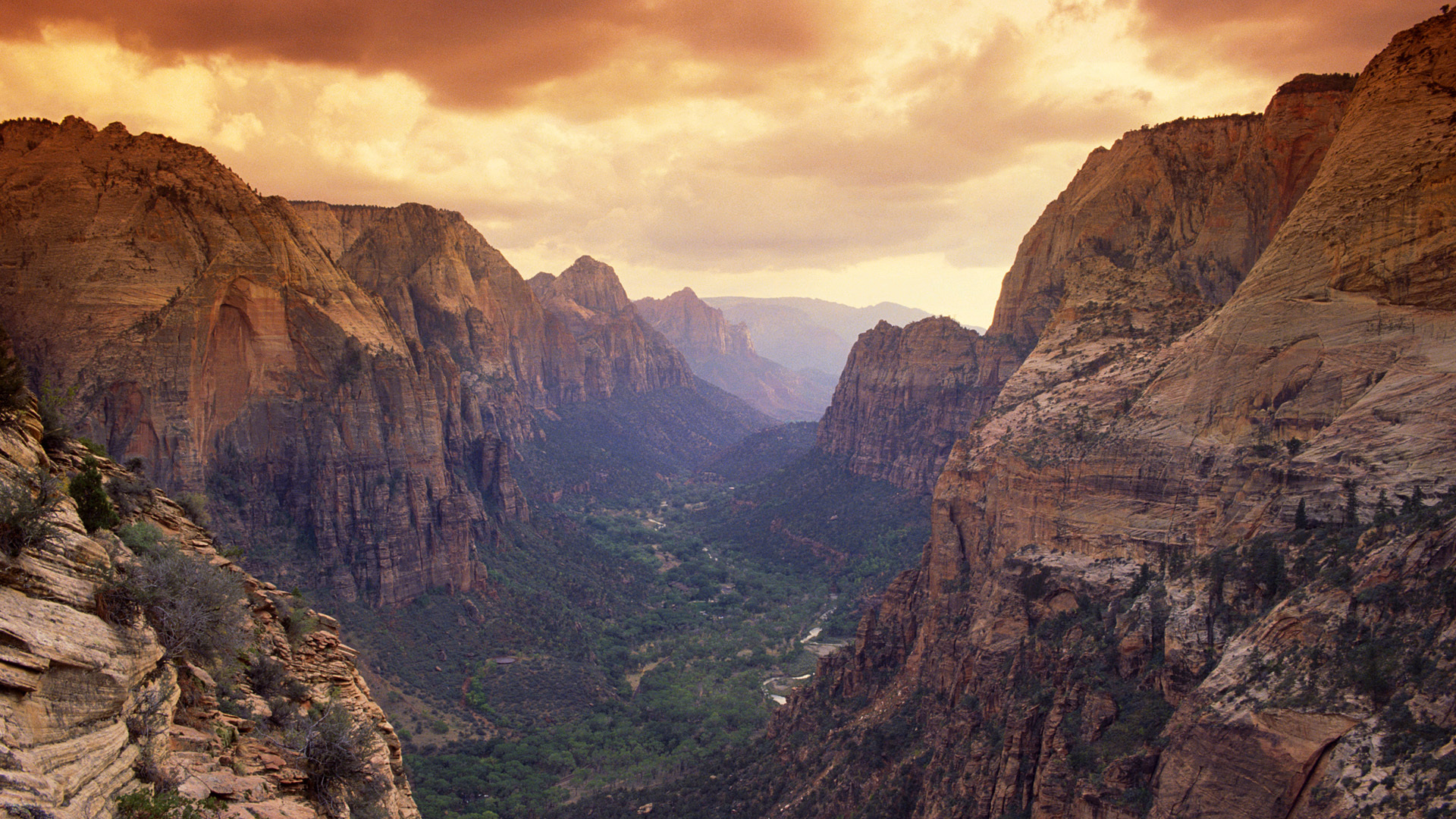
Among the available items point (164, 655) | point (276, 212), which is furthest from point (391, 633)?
point (164, 655)

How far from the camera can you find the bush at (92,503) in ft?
60.3

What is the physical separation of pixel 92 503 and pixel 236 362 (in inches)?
1722

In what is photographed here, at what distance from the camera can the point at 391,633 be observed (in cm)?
6381

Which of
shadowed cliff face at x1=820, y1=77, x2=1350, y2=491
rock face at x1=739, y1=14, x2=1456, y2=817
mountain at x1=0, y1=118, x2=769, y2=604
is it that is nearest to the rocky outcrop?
shadowed cliff face at x1=820, y1=77, x2=1350, y2=491

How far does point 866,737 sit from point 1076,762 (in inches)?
609

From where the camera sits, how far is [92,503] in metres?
18.8

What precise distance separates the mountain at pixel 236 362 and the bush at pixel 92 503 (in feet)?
83.5

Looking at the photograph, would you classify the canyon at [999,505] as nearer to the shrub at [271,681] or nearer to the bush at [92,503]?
the shrub at [271,681]

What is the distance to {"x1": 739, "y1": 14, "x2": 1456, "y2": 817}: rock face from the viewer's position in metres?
21.7

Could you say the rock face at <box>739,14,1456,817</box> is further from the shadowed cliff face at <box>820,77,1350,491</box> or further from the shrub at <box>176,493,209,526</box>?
the shrub at <box>176,493,209,526</box>

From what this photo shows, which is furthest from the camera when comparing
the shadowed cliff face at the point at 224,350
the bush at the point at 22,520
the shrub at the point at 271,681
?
the shadowed cliff face at the point at 224,350

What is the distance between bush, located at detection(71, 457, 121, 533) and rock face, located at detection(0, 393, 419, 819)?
562 mm

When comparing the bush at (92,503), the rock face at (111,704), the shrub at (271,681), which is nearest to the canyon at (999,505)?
the rock face at (111,704)

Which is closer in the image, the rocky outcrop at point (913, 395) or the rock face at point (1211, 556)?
the rock face at point (1211, 556)
